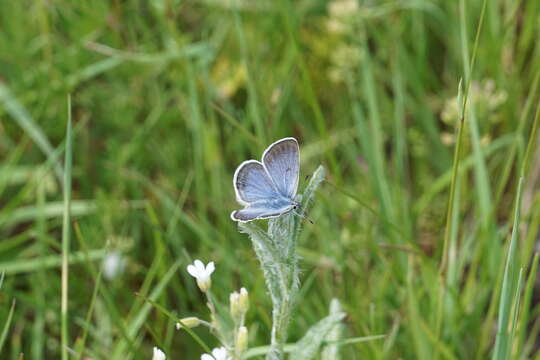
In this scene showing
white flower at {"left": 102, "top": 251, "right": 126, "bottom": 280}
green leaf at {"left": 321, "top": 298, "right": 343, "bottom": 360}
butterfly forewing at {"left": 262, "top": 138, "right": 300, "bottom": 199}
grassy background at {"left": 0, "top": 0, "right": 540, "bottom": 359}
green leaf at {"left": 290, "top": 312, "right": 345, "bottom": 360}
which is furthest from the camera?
white flower at {"left": 102, "top": 251, "right": 126, "bottom": 280}

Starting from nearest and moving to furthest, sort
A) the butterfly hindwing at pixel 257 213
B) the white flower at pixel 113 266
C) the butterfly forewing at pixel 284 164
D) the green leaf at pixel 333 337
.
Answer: the butterfly hindwing at pixel 257 213 → the butterfly forewing at pixel 284 164 → the green leaf at pixel 333 337 → the white flower at pixel 113 266

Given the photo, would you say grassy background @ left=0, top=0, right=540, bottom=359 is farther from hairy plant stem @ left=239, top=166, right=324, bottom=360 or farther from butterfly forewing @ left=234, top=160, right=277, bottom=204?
butterfly forewing @ left=234, top=160, right=277, bottom=204

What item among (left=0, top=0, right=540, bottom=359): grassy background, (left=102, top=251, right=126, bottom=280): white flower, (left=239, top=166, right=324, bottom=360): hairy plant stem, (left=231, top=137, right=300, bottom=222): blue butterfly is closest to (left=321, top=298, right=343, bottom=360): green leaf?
(left=0, top=0, right=540, bottom=359): grassy background

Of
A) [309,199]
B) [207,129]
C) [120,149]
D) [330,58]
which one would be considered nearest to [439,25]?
[330,58]

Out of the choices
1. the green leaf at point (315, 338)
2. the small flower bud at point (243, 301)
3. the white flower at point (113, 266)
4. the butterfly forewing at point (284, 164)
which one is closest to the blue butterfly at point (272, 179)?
the butterfly forewing at point (284, 164)

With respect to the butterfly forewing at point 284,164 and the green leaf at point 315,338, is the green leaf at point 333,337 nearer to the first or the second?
the green leaf at point 315,338

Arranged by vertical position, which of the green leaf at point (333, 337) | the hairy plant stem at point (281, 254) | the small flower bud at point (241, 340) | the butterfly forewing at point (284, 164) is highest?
the butterfly forewing at point (284, 164)
